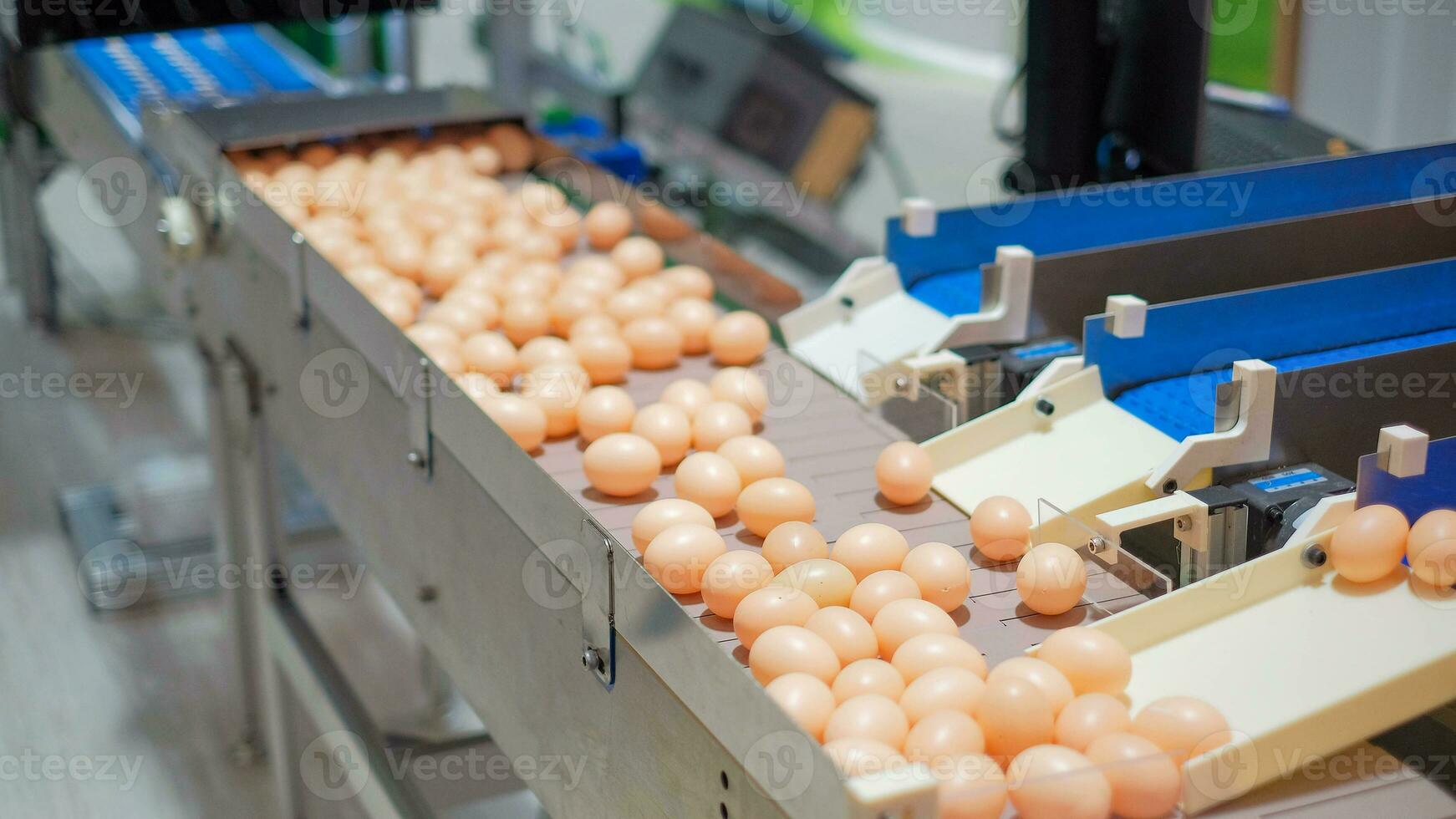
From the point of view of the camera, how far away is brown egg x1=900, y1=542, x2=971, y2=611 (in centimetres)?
123

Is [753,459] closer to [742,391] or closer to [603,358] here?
[742,391]

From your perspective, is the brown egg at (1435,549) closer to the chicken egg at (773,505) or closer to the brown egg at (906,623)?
the brown egg at (906,623)

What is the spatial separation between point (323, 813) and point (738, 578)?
1660 millimetres

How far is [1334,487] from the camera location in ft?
4.13

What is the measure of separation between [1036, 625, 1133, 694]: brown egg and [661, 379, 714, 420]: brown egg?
676mm

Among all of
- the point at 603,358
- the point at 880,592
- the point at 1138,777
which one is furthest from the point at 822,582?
the point at 603,358

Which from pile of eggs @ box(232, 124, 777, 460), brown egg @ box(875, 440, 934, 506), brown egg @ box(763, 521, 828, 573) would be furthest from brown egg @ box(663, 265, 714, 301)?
brown egg @ box(763, 521, 828, 573)

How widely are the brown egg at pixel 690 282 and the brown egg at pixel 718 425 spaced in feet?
1.43

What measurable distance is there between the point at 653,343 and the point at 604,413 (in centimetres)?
26

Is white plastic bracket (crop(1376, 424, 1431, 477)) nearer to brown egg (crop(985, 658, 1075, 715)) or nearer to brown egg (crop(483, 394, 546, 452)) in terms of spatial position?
brown egg (crop(985, 658, 1075, 715))

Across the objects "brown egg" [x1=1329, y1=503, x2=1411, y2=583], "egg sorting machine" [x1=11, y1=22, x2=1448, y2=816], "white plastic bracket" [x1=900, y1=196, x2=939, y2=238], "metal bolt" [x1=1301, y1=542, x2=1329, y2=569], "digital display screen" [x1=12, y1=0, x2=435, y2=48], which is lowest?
"egg sorting machine" [x1=11, y1=22, x2=1448, y2=816]

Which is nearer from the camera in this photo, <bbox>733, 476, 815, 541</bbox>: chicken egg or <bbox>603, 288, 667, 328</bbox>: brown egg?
<bbox>733, 476, 815, 541</bbox>: chicken egg

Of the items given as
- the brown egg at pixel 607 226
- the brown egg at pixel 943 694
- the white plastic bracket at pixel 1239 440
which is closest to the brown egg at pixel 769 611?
the brown egg at pixel 943 694

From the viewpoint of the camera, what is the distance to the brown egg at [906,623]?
45.8 inches
